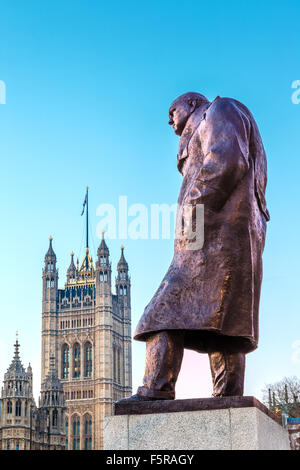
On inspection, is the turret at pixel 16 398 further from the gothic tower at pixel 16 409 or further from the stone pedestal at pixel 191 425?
the stone pedestal at pixel 191 425

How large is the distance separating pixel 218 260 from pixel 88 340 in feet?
319

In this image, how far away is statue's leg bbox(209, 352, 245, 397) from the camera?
546 cm

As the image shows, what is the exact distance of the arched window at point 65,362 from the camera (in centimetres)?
9919

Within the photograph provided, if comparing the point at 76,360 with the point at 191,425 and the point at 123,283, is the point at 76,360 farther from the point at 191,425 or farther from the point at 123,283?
the point at 191,425

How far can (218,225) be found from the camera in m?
5.19

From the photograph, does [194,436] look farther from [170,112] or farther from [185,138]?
[170,112]

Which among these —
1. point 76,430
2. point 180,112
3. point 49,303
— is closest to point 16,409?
point 76,430

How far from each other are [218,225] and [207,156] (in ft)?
1.71

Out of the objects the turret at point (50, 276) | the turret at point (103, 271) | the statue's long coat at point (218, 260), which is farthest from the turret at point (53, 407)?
the statue's long coat at point (218, 260)

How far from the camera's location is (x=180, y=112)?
19.7 ft

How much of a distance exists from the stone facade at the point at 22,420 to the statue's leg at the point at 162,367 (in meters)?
54.0
